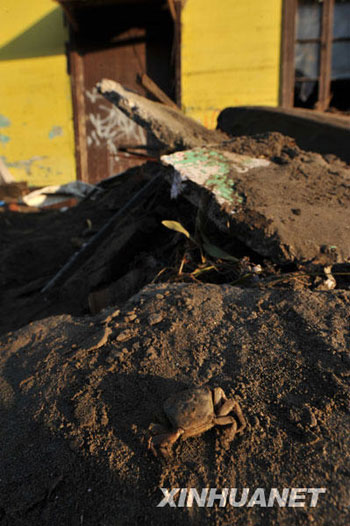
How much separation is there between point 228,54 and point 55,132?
3262 millimetres

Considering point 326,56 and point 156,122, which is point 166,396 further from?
point 326,56

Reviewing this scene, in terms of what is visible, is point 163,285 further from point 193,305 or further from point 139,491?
point 139,491

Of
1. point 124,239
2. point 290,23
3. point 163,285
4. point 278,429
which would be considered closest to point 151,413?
point 278,429

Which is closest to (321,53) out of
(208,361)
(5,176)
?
(5,176)

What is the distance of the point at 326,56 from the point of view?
575 centimetres

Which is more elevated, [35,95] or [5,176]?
[35,95]

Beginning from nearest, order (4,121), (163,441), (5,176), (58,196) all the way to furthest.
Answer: (163,441) → (58,196) → (5,176) → (4,121)

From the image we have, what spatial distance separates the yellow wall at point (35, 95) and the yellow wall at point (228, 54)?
2.24 metres

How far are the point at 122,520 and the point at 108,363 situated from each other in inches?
18.0

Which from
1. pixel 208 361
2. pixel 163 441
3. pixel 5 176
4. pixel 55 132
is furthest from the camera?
pixel 55 132

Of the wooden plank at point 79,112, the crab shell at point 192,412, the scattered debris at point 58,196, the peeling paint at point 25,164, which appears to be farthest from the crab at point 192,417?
the peeling paint at point 25,164

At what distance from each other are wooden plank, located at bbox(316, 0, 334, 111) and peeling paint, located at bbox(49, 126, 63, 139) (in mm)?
4354

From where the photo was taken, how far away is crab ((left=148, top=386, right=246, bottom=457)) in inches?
35.3

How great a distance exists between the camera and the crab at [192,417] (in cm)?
90
